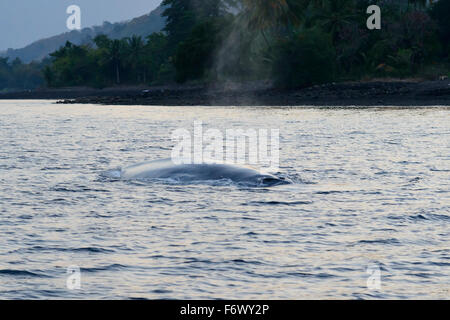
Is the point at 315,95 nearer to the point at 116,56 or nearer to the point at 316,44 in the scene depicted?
the point at 316,44

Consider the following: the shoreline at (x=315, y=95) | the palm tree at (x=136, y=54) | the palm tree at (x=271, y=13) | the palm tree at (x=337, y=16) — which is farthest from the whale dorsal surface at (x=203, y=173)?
the palm tree at (x=136, y=54)

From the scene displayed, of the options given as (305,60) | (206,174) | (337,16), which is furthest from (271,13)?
(206,174)

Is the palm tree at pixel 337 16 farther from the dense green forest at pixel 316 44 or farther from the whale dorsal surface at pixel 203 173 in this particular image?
the whale dorsal surface at pixel 203 173

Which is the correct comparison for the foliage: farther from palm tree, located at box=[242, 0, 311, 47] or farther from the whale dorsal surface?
the whale dorsal surface

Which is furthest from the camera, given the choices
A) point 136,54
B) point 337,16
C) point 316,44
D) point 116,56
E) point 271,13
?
point 116,56

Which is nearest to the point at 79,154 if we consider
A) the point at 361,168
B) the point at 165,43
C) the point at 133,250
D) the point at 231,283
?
the point at 361,168

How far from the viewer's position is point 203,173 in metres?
21.7

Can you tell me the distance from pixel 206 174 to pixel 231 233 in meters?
7.06

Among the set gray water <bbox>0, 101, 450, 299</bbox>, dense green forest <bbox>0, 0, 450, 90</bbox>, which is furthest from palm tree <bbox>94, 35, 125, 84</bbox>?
gray water <bbox>0, 101, 450, 299</bbox>

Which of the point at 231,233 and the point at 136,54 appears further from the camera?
the point at 136,54

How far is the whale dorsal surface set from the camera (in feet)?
69.2

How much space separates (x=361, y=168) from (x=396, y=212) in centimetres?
961

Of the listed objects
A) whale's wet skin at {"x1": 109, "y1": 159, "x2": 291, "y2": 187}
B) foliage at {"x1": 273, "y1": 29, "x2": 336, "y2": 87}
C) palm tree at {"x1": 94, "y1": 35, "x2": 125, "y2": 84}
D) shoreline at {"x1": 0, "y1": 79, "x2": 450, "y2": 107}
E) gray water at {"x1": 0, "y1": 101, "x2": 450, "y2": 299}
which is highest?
palm tree at {"x1": 94, "y1": 35, "x2": 125, "y2": 84}

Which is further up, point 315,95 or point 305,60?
point 305,60
